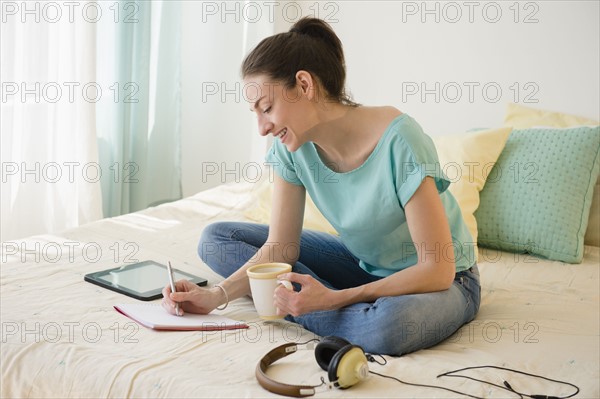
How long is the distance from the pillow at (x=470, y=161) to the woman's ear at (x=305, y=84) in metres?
0.84

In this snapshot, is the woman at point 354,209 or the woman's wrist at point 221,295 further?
the woman's wrist at point 221,295

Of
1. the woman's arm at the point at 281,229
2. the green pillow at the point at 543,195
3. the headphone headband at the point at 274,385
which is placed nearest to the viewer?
the headphone headband at the point at 274,385

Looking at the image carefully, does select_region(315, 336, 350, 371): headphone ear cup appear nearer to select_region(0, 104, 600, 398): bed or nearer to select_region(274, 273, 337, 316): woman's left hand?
select_region(0, 104, 600, 398): bed

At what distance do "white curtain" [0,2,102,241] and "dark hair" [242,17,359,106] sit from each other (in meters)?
1.28

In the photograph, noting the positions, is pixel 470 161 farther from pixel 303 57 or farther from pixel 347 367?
pixel 347 367

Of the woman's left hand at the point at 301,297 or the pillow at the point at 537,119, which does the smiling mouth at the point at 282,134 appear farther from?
the pillow at the point at 537,119

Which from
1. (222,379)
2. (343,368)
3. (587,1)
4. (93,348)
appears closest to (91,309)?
(93,348)

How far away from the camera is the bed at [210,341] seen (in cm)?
132

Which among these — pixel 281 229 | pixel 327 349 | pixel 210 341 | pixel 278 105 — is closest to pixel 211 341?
pixel 210 341

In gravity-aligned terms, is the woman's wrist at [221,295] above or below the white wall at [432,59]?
below

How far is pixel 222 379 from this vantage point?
1.32 metres

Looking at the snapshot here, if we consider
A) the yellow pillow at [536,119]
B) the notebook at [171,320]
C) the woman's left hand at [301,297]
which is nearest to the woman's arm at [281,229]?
the notebook at [171,320]

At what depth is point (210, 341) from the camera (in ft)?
4.92

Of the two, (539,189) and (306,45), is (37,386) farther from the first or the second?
(539,189)
